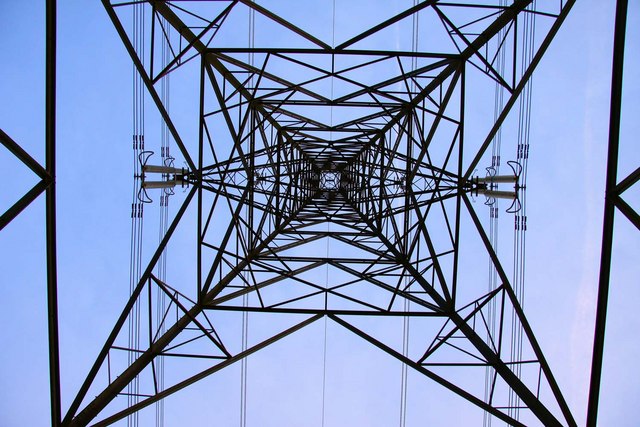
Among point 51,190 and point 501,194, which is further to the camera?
point 501,194

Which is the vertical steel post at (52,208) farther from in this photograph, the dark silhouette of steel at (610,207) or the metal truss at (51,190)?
the dark silhouette of steel at (610,207)

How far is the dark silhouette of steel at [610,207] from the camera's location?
6758 millimetres

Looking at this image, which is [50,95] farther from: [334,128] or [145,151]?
[334,128]

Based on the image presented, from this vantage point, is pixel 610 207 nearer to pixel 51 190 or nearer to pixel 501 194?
pixel 501 194

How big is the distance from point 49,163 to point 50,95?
1006mm

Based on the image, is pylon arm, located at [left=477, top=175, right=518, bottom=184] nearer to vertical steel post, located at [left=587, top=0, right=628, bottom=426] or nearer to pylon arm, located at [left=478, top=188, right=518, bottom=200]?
pylon arm, located at [left=478, top=188, right=518, bottom=200]

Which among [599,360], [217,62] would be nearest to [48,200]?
[217,62]

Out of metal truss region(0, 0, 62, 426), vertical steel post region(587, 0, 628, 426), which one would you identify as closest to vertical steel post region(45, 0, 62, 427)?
metal truss region(0, 0, 62, 426)

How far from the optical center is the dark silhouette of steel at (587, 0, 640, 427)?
676 centimetres

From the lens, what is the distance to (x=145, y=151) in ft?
38.1

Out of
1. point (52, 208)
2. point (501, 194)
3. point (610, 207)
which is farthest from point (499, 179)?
point (52, 208)

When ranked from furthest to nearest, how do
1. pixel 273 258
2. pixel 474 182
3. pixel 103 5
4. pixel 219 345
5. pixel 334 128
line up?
pixel 334 128, pixel 273 258, pixel 474 182, pixel 219 345, pixel 103 5

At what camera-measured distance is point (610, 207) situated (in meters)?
7.05

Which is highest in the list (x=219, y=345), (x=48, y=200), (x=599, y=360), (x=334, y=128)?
(x=334, y=128)
